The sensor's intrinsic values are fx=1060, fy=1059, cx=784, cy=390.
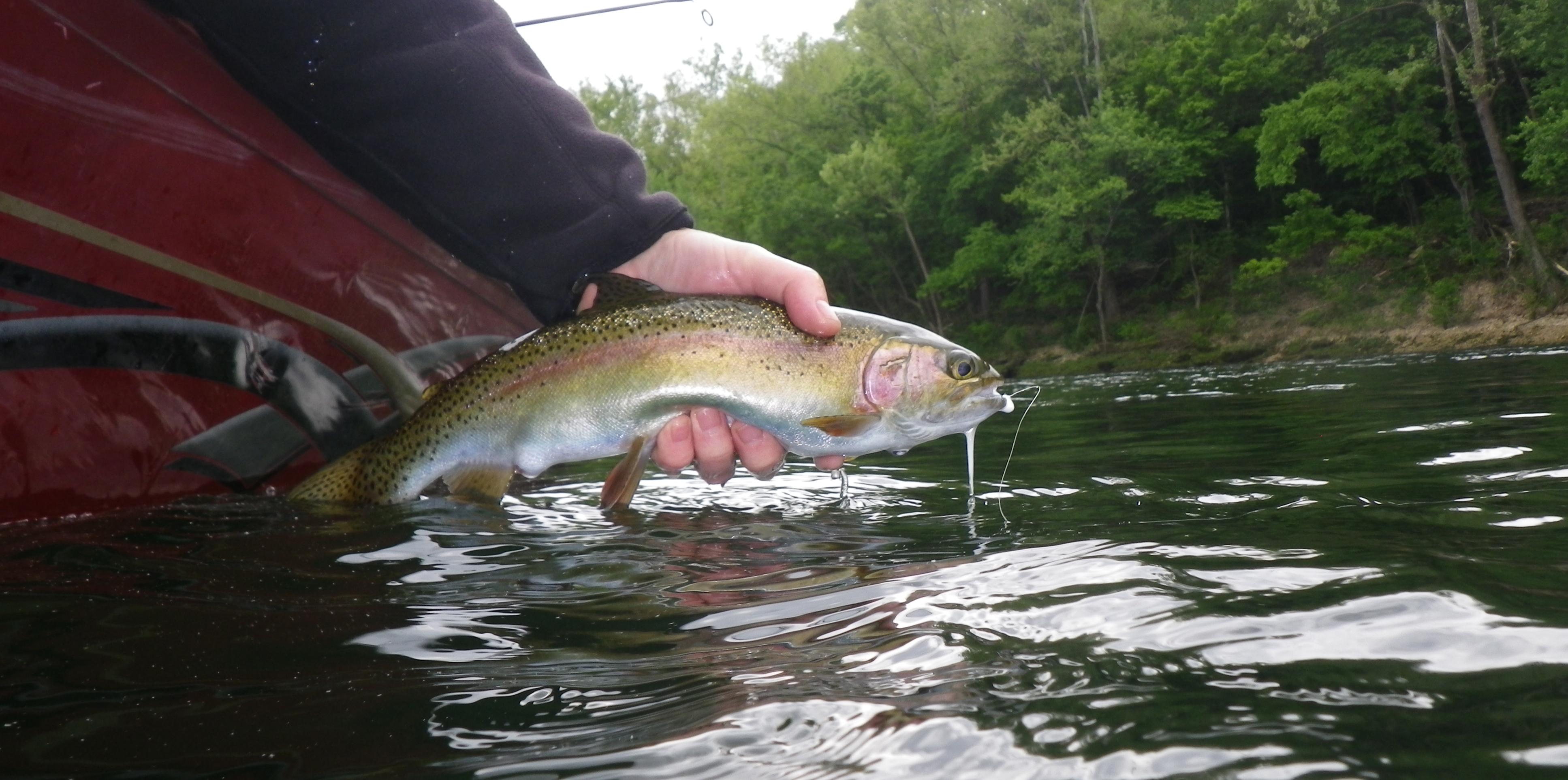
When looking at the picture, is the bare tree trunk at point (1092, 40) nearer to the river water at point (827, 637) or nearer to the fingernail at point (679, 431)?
the river water at point (827, 637)

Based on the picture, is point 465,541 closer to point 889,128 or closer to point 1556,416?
point 1556,416

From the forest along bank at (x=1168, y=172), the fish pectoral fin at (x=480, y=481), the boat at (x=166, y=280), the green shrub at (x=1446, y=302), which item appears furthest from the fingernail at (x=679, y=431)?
the green shrub at (x=1446, y=302)

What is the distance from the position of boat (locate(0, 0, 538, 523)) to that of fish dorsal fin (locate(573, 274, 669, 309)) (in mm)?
2011

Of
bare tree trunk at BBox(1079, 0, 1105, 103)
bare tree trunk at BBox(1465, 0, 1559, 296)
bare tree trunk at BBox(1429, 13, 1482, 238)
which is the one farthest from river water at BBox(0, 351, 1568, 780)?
bare tree trunk at BBox(1079, 0, 1105, 103)

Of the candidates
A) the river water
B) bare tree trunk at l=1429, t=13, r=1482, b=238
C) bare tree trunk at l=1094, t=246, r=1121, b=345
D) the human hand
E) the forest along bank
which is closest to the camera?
the river water

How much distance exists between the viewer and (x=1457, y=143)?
91.9 ft

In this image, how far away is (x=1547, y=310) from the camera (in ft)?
73.0

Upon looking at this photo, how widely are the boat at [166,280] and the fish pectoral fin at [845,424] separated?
2.71m

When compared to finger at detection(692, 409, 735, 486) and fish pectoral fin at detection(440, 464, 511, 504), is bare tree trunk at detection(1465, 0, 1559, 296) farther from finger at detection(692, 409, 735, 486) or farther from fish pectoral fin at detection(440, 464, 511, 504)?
fish pectoral fin at detection(440, 464, 511, 504)

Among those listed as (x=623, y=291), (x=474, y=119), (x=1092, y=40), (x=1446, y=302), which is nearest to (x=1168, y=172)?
(x=1092, y=40)

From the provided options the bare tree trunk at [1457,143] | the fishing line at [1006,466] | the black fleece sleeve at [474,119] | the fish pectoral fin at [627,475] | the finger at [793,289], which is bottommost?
the fishing line at [1006,466]

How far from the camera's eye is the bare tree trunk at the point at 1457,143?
88.9 ft

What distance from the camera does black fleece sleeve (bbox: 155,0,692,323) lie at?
13.3ft

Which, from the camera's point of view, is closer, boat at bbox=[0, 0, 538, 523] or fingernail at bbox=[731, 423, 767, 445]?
fingernail at bbox=[731, 423, 767, 445]
